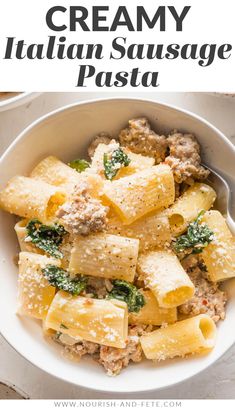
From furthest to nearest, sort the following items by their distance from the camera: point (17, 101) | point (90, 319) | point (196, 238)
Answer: point (17, 101)
point (196, 238)
point (90, 319)

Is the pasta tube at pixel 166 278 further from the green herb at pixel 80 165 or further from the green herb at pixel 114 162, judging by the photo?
the green herb at pixel 80 165

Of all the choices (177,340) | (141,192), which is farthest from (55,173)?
(177,340)

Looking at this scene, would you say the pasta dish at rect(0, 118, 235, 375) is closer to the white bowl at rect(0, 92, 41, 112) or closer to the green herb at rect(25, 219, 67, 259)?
the green herb at rect(25, 219, 67, 259)

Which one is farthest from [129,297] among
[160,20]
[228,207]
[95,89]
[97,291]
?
[160,20]

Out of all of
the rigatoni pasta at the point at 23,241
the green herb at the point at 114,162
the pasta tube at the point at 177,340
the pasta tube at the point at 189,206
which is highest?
the green herb at the point at 114,162

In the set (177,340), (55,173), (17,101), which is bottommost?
(177,340)

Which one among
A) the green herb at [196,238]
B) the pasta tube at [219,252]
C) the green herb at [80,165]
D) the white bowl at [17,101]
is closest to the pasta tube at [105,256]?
the green herb at [196,238]

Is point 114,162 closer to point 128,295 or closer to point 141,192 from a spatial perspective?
point 141,192
